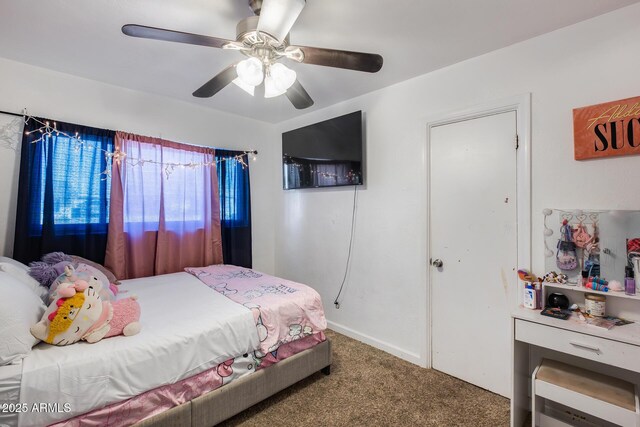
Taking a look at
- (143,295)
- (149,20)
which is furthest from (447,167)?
(143,295)

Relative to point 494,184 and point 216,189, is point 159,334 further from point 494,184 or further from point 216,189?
point 494,184

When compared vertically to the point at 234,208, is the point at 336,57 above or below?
above

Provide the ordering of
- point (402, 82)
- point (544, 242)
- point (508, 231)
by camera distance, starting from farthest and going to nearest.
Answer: point (402, 82), point (508, 231), point (544, 242)

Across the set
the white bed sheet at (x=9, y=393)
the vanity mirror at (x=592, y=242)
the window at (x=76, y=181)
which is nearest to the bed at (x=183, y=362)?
the white bed sheet at (x=9, y=393)

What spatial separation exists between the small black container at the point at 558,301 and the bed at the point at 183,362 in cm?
154

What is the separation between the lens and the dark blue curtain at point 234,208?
3.51 m

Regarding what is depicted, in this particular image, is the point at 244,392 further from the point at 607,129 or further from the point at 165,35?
the point at 607,129

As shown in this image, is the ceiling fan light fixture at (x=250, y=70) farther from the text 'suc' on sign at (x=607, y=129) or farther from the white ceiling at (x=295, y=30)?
the text 'suc' on sign at (x=607, y=129)

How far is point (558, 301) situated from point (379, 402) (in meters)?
1.34

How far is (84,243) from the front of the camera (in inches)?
102

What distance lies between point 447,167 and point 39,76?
11.4 ft

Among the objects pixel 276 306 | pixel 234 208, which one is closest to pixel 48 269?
pixel 276 306

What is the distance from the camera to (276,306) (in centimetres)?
208

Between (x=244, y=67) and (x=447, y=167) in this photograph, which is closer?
(x=244, y=67)
